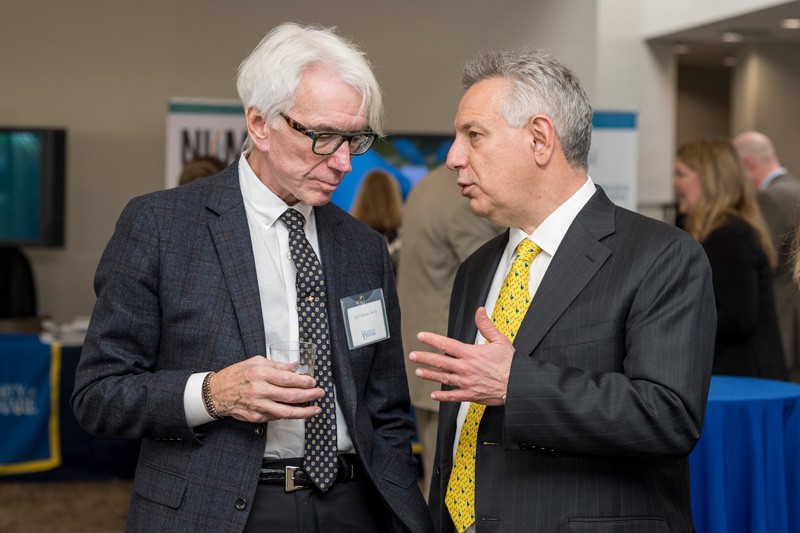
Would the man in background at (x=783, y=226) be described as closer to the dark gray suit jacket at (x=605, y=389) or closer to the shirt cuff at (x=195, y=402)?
the dark gray suit jacket at (x=605, y=389)

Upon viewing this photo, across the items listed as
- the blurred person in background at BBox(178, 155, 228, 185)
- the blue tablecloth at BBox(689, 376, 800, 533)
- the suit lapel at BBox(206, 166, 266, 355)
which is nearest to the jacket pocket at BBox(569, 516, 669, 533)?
the suit lapel at BBox(206, 166, 266, 355)

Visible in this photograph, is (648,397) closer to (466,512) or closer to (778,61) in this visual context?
(466,512)

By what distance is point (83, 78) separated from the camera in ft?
23.7

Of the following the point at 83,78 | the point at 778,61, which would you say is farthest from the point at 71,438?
the point at 778,61

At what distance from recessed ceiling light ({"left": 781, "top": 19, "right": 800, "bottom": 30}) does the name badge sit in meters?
8.19

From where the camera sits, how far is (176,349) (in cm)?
181

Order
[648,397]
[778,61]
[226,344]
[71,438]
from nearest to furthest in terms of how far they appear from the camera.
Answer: [648,397]
[226,344]
[71,438]
[778,61]

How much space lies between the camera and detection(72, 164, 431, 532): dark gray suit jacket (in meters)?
1.76

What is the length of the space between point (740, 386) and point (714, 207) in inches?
34.2

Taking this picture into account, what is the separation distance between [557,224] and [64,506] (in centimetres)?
424

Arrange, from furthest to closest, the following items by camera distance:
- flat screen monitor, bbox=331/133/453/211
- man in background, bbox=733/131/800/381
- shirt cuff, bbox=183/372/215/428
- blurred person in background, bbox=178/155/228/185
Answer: flat screen monitor, bbox=331/133/453/211
man in background, bbox=733/131/800/381
blurred person in background, bbox=178/155/228/185
shirt cuff, bbox=183/372/215/428

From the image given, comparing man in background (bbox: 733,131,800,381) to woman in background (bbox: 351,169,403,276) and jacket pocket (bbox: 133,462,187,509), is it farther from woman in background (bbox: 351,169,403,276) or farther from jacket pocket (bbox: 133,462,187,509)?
jacket pocket (bbox: 133,462,187,509)

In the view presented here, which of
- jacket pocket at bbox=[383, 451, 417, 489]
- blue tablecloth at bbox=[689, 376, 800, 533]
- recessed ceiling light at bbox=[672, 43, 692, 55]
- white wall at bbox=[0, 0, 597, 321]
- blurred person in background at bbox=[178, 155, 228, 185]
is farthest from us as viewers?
recessed ceiling light at bbox=[672, 43, 692, 55]

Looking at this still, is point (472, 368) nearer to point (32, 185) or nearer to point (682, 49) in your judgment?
point (32, 185)
